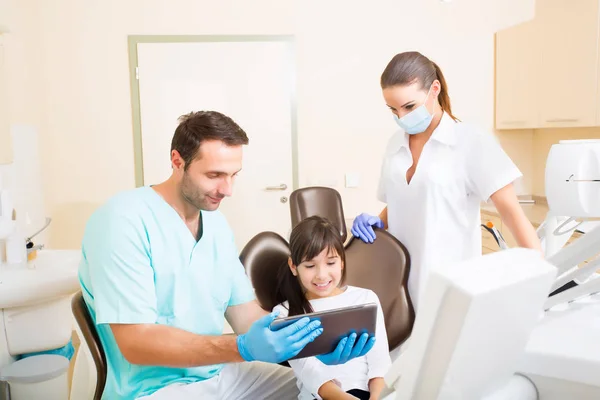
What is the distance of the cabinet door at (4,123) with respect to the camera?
99.5 inches

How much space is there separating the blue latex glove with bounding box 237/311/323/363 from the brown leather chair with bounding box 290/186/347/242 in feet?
2.68

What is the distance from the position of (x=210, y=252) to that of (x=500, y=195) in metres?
0.84

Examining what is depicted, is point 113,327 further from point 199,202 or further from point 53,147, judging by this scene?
point 53,147

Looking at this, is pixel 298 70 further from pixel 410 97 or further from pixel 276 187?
pixel 410 97

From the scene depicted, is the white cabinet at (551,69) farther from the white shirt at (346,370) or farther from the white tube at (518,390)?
the white tube at (518,390)

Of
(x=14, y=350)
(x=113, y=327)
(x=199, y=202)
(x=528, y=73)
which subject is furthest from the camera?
(x=528, y=73)

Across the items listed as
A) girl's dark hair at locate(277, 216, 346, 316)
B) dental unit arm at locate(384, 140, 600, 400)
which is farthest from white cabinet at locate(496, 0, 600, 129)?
dental unit arm at locate(384, 140, 600, 400)

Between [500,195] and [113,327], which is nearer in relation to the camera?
[113,327]

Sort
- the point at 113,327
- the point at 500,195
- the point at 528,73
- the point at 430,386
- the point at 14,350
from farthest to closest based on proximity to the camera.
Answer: the point at 528,73 < the point at 14,350 < the point at 500,195 < the point at 113,327 < the point at 430,386

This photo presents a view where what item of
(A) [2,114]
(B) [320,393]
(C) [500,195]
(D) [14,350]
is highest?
(A) [2,114]

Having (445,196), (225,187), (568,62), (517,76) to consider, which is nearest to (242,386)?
(225,187)

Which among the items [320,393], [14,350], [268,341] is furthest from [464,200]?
[14,350]

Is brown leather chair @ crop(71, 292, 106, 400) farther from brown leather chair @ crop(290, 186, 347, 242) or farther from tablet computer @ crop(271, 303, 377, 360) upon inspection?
brown leather chair @ crop(290, 186, 347, 242)

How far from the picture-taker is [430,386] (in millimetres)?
520
